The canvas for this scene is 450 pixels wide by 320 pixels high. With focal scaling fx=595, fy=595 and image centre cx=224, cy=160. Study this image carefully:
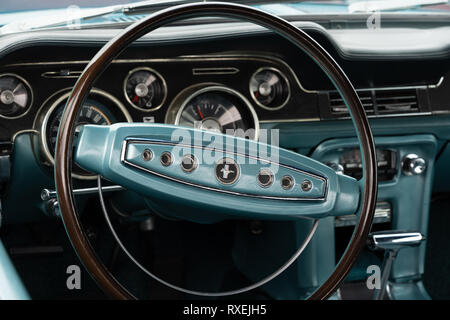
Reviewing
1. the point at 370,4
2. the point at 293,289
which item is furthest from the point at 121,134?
the point at 370,4

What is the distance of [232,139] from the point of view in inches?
50.3

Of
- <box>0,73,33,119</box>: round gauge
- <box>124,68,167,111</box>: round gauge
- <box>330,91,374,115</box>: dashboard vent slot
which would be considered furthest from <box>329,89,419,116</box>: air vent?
<box>0,73,33,119</box>: round gauge

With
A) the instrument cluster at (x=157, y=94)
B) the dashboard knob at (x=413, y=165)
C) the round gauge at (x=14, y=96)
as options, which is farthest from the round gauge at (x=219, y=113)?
the dashboard knob at (x=413, y=165)

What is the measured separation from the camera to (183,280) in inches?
97.7

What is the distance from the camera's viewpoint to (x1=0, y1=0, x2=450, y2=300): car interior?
122cm

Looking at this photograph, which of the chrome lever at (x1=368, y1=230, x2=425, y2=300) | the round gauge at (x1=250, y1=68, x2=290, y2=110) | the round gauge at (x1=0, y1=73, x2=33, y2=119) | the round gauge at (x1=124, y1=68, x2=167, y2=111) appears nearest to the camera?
the chrome lever at (x1=368, y1=230, x2=425, y2=300)

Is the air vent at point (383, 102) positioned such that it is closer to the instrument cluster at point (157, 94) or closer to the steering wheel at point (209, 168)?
the instrument cluster at point (157, 94)

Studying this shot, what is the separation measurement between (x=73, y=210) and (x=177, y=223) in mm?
1450

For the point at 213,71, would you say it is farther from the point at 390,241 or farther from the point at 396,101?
the point at 390,241

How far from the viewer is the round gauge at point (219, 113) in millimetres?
1818

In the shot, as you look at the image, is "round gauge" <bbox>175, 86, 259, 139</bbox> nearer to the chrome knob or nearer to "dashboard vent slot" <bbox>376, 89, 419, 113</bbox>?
the chrome knob

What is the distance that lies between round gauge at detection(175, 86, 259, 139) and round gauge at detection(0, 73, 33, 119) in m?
0.44

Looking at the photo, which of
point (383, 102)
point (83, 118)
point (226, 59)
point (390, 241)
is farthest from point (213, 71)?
point (390, 241)

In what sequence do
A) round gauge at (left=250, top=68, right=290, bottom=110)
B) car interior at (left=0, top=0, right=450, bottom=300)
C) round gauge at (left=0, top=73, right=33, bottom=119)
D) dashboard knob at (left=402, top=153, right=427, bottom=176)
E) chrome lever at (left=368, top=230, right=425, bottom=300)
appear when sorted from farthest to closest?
1. dashboard knob at (left=402, top=153, right=427, bottom=176)
2. round gauge at (left=250, top=68, right=290, bottom=110)
3. round gauge at (left=0, top=73, right=33, bottom=119)
4. chrome lever at (left=368, top=230, right=425, bottom=300)
5. car interior at (left=0, top=0, right=450, bottom=300)
